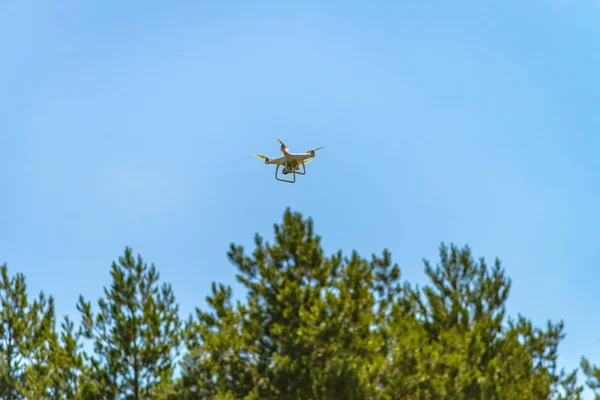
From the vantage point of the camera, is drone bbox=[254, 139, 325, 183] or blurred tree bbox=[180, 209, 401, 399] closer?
blurred tree bbox=[180, 209, 401, 399]

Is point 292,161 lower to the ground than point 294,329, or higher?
higher

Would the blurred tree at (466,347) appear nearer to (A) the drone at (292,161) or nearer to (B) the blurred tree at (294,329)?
(B) the blurred tree at (294,329)

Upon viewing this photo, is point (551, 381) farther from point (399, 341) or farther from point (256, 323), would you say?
point (256, 323)

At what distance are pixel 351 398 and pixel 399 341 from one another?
181cm

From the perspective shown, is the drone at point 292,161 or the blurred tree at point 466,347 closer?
the blurred tree at point 466,347

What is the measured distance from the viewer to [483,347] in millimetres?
17219

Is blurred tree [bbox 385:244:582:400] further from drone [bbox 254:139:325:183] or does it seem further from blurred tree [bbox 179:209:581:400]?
drone [bbox 254:139:325:183]

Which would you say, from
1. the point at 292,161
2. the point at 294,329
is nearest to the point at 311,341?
the point at 294,329

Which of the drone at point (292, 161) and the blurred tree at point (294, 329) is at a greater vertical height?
the drone at point (292, 161)

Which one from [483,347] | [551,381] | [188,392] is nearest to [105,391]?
[188,392]

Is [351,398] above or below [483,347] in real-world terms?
below

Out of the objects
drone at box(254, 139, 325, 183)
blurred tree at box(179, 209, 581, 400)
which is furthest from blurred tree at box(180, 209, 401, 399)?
drone at box(254, 139, 325, 183)

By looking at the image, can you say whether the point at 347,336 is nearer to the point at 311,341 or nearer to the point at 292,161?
the point at 311,341

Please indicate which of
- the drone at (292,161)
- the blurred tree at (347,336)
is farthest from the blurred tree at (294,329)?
the drone at (292,161)
